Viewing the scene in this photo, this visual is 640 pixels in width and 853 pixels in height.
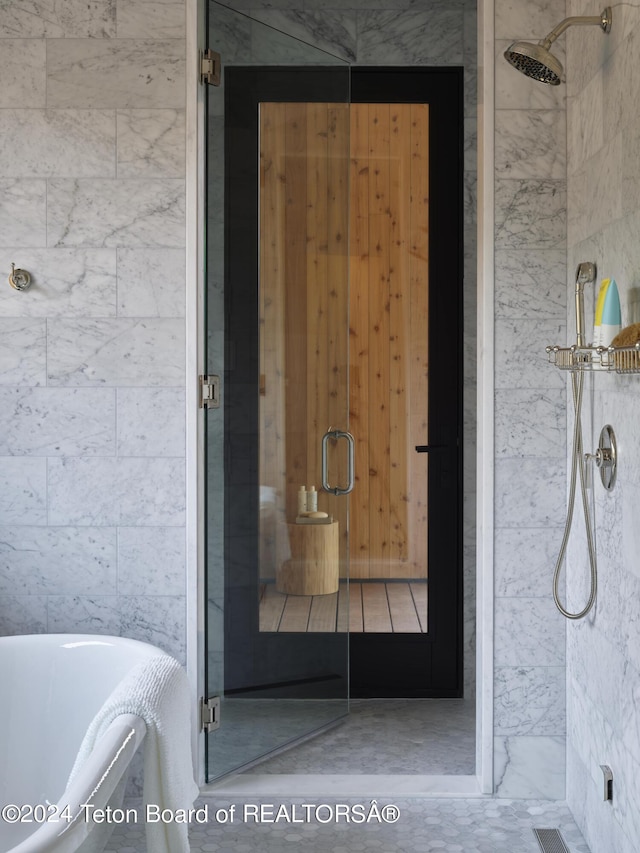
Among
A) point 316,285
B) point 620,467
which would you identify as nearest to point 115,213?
point 316,285

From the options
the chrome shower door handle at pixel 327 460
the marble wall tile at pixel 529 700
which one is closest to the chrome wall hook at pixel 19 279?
the chrome shower door handle at pixel 327 460

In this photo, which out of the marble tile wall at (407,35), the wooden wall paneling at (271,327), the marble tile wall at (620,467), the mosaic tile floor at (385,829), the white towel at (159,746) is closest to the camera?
the white towel at (159,746)

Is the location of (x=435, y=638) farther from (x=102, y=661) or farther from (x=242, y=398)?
(x=102, y=661)

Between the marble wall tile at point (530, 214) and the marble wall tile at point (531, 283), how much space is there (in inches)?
1.1

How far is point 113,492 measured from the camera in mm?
2924

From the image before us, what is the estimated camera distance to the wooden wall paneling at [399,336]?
3.72m

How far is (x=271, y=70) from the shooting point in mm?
2982

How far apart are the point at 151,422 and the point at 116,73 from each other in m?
1.11

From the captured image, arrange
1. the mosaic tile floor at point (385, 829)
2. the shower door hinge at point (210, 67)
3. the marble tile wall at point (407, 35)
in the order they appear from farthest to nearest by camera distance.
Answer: the marble tile wall at point (407, 35) < the shower door hinge at point (210, 67) < the mosaic tile floor at point (385, 829)

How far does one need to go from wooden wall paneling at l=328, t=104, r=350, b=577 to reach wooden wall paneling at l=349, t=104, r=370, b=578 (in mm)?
404

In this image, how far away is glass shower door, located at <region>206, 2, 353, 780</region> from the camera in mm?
2908

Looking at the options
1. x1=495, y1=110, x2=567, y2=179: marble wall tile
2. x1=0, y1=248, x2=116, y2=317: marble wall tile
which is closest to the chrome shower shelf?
x1=495, y1=110, x2=567, y2=179: marble wall tile

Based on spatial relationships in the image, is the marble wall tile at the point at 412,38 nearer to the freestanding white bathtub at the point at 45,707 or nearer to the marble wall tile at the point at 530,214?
the marble wall tile at the point at 530,214

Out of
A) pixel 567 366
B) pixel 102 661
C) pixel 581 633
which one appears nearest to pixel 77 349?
pixel 102 661
